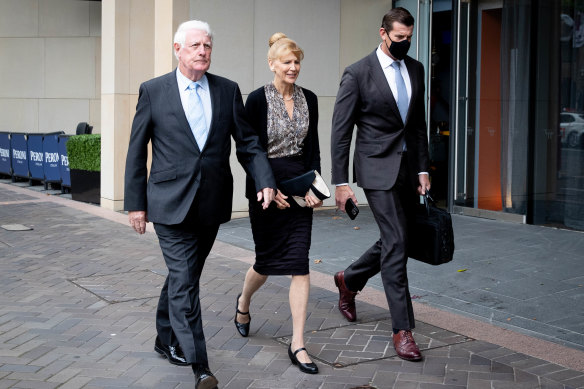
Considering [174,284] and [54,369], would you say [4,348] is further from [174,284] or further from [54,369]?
[174,284]

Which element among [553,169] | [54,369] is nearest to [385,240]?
[54,369]

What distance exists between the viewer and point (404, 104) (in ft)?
16.1

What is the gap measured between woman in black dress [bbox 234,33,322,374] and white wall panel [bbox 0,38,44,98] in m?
16.4

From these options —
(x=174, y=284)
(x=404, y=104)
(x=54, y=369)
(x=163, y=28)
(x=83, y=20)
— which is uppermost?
(x=83, y=20)

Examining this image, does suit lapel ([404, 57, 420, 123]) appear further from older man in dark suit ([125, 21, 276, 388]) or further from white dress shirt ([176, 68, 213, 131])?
white dress shirt ([176, 68, 213, 131])

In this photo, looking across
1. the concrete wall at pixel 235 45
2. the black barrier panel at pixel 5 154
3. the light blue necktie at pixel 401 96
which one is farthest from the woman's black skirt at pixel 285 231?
the black barrier panel at pixel 5 154

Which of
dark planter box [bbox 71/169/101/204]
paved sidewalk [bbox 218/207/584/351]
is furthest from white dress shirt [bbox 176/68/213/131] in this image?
dark planter box [bbox 71/169/101/204]

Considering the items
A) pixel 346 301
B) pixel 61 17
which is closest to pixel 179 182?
pixel 346 301

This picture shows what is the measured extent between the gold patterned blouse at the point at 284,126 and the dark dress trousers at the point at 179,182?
382mm

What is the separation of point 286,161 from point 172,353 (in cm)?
130

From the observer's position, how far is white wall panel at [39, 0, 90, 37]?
19922 mm

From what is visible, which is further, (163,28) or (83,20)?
(83,20)

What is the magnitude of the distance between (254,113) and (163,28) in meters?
6.07

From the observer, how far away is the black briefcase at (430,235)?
4.85 metres
